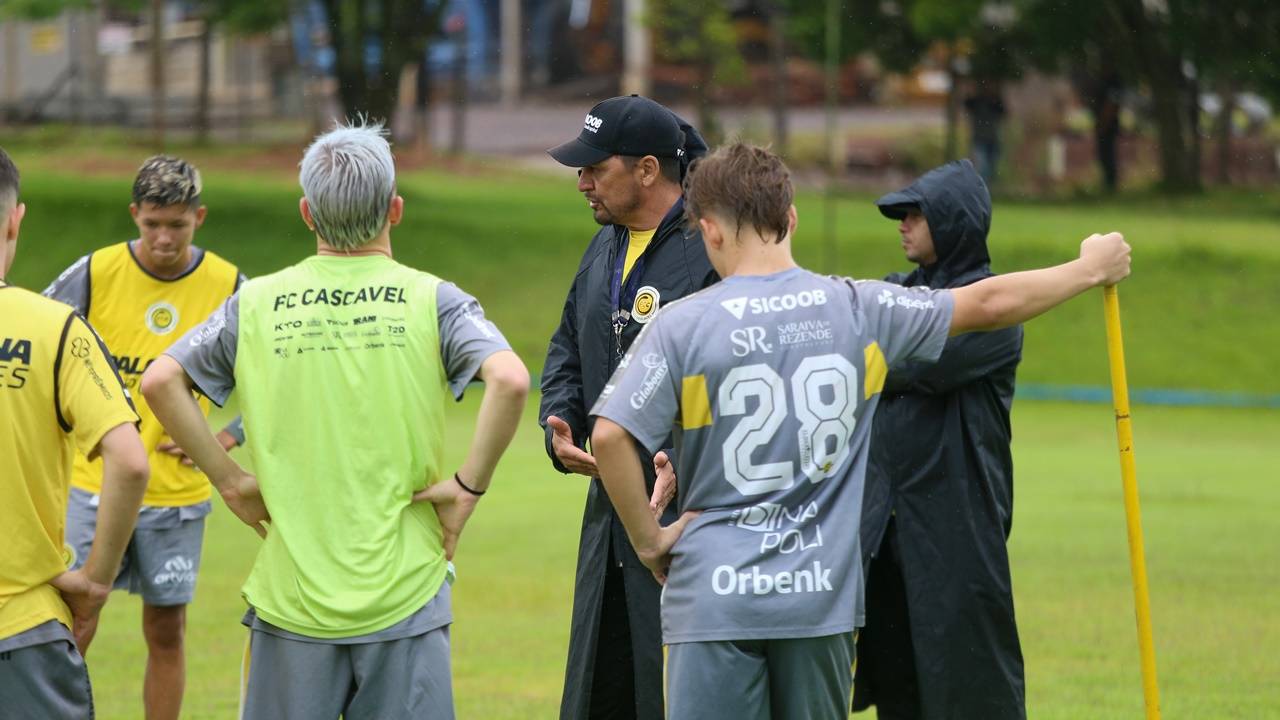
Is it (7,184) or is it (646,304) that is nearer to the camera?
(7,184)

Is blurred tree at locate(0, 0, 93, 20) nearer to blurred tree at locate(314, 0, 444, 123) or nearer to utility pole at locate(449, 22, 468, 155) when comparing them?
blurred tree at locate(314, 0, 444, 123)

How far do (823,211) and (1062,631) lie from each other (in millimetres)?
27419

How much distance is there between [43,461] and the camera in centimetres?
432

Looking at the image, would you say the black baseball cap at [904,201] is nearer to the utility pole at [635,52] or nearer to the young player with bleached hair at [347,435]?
the young player with bleached hair at [347,435]

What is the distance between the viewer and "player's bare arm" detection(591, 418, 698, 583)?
425 centimetres

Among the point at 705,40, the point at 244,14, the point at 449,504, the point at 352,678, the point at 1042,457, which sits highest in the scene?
the point at 705,40

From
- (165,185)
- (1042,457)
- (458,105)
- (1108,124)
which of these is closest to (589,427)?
(165,185)

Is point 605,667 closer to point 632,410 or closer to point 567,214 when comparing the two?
point 632,410

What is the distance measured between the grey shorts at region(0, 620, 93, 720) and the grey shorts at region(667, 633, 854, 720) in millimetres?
1532

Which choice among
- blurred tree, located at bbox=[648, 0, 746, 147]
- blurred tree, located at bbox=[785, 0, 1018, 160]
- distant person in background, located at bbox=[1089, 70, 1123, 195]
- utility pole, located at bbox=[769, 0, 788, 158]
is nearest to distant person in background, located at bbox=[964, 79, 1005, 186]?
blurred tree, located at bbox=[785, 0, 1018, 160]

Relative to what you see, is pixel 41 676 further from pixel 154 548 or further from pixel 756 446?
pixel 154 548

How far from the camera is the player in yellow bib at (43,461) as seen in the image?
424cm

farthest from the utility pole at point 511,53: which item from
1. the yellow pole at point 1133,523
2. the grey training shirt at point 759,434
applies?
the grey training shirt at point 759,434

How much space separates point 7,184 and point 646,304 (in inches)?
76.2
